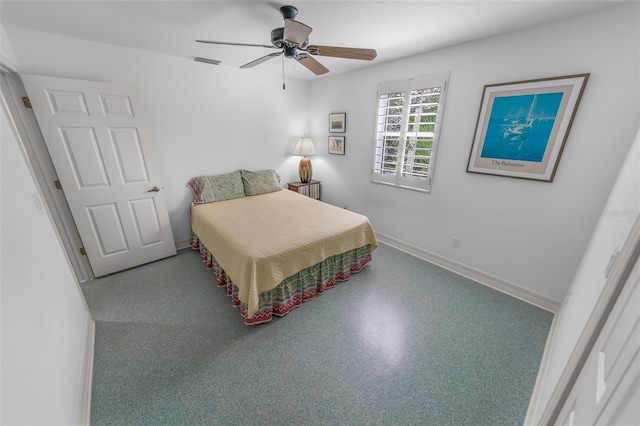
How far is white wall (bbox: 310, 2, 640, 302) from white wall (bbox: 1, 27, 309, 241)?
4.19 feet

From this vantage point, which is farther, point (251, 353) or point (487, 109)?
point (487, 109)

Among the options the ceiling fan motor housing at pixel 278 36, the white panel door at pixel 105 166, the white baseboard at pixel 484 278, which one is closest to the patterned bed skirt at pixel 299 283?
the white baseboard at pixel 484 278

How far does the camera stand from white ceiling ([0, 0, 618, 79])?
1626 mm

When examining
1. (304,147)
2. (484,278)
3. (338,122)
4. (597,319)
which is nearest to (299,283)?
(597,319)

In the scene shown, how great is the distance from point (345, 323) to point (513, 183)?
2007mm

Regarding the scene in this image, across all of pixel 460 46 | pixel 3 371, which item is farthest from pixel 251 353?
pixel 460 46

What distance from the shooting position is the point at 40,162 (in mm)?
2129

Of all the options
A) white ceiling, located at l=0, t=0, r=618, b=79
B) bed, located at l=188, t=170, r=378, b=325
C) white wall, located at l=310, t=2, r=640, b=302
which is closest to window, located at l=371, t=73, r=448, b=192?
white wall, located at l=310, t=2, r=640, b=302

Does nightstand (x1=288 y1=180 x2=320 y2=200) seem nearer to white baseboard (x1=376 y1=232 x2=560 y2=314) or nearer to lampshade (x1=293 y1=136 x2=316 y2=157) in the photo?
lampshade (x1=293 y1=136 x2=316 y2=157)

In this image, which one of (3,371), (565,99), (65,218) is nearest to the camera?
(3,371)

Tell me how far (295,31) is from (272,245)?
60.9 inches

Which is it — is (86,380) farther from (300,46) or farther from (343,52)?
(343,52)

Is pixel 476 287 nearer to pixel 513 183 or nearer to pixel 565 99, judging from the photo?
pixel 513 183

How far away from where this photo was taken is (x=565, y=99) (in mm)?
1793
